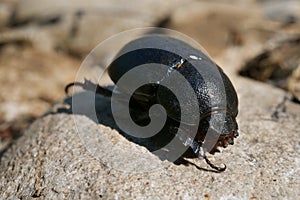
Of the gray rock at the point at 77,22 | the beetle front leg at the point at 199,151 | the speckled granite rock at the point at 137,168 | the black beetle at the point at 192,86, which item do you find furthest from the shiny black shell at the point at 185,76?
the gray rock at the point at 77,22

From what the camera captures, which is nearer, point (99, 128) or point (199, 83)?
point (199, 83)

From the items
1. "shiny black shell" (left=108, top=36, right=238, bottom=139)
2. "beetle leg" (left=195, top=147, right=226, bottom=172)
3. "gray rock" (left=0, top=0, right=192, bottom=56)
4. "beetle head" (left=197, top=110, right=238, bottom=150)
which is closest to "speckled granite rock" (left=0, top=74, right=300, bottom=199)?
"beetle leg" (left=195, top=147, right=226, bottom=172)

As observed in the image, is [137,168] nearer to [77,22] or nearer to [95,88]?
[95,88]

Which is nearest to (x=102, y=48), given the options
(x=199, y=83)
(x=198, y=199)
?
(x=199, y=83)

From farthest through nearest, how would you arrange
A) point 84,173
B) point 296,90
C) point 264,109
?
point 296,90 → point 264,109 → point 84,173

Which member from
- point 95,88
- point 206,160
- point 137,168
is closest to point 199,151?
point 206,160

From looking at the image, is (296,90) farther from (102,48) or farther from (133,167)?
(102,48)
